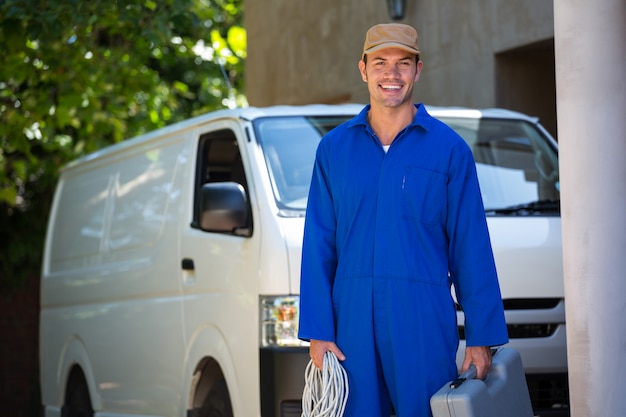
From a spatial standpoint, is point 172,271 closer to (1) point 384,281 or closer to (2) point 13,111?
(1) point 384,281

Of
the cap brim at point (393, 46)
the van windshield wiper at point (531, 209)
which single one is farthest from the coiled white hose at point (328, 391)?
the van windshield wiper at point (531, 209)

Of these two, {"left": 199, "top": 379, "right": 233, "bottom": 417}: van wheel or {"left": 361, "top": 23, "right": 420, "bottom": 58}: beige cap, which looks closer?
{"left": 361, "top": 23, "right": 420, "bottom": 58}: beige cap

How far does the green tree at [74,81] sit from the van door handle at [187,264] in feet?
6.67

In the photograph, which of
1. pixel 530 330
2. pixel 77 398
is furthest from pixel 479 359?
pixel 77 398

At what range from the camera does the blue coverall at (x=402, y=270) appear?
450cm

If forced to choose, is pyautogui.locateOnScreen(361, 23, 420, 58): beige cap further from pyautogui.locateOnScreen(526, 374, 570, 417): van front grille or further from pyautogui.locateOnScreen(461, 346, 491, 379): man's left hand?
pyautogui.locateOnScreen(526, 374, 570, 417): van front grille

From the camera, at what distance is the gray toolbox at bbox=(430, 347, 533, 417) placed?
4.22 meters

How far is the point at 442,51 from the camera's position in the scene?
38.9 feet

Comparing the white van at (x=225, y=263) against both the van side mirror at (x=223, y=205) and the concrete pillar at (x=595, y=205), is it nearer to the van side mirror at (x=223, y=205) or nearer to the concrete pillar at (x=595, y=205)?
the van side mirror at (x=223, y=205)

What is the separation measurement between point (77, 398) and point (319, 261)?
482 cm

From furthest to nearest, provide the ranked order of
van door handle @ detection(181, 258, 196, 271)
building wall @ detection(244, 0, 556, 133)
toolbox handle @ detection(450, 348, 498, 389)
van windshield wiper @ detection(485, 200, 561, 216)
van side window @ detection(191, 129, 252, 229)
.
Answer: building wall @ detection(244, 0, 556, 133) → van side window @ detection(191, 129, 252, 229) → van door handle @ detection(181, 258, 196, 271) → van windshield wiper @ detection(485, 200, 561, 216) → toolbox handle @ detection(450, 348, 498, 389)

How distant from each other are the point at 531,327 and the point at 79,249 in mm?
3969

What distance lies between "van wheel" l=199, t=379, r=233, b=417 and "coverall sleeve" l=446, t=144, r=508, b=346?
226 centimetres

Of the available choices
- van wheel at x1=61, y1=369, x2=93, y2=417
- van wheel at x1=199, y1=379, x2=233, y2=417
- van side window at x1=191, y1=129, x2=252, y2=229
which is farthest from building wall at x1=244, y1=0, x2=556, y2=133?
van wheel at x1=199, y1=379, x2=233, y2=417
